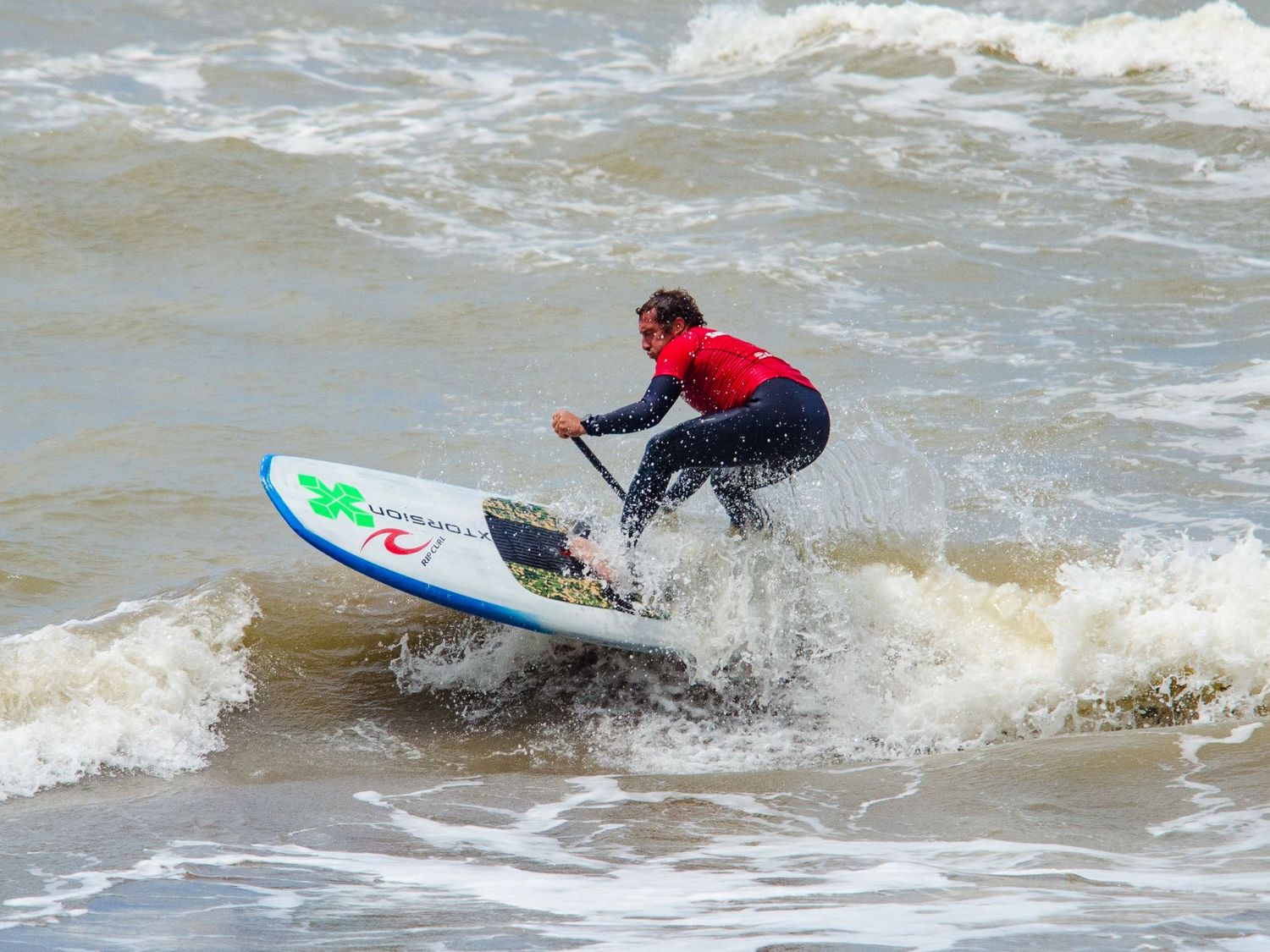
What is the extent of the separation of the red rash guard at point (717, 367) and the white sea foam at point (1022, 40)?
43.7 ft

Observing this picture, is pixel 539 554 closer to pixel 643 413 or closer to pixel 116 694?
pixel 643 413

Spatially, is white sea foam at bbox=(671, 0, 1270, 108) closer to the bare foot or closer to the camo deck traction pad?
the camo deck traction pad

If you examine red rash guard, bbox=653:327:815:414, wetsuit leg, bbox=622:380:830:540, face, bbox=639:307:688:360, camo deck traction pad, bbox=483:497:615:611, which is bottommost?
camo deck traction pad, bbox=483:497:615:611

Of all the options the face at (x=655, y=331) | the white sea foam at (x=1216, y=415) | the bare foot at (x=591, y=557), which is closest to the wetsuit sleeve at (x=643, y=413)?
the face at (x=655, y=331)

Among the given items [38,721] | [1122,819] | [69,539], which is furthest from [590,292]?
[1122,819]

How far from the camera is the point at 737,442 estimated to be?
18.6 feet

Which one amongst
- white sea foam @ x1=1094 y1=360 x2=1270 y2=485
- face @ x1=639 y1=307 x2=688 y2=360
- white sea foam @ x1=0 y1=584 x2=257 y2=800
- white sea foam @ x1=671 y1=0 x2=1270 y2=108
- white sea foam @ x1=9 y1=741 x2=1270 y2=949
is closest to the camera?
white sea foam @ x1=9 y1=741 x2=1270 y2=949

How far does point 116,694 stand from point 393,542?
128 cm

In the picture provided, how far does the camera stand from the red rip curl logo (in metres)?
5.88

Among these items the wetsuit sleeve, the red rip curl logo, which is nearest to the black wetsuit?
the wetsuit sleeve

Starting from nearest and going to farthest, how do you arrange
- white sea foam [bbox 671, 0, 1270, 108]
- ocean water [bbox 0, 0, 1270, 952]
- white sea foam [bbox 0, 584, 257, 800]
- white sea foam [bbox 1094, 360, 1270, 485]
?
ocean water [bbox 0, 0, 1270, 952]
white sea foam [bbox 0, 584, 257, 800]
white sea foam [bbox 1094, 360, 1270, 485]
white sea foam [bbox 671, 0, 1270, 108]

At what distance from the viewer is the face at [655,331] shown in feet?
19.2

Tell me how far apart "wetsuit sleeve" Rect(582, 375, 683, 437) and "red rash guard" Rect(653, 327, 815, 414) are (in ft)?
0.26

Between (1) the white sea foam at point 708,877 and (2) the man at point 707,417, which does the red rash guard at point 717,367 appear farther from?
(1) the white sea foam at point 708,877
